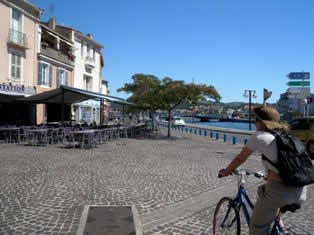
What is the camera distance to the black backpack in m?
2.62

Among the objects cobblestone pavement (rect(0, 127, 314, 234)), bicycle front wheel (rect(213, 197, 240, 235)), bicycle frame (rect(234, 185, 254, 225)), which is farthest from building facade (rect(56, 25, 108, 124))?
bicycle frame (rect(234, 185, 254, 225))

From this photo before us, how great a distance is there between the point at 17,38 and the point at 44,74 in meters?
4.24

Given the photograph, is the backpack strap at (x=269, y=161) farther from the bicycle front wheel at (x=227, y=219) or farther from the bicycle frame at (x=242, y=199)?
the bicycle front wheel at (x=227, y=219)

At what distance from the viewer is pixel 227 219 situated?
364 centimetres

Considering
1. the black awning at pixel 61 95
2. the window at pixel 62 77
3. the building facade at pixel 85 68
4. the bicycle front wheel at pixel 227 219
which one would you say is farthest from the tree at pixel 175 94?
the bicycle front wheel at pixel 227 219

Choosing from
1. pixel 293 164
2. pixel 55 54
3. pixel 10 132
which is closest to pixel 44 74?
pixel 55 54

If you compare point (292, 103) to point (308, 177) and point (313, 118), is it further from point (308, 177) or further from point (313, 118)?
point (308, 177)

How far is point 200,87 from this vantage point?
2147 cm

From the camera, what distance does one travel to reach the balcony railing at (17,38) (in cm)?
1961

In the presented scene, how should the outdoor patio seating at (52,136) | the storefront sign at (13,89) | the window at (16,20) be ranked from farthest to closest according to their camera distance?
the window at (16,20)
the storefront sign at (13,89)
the outdoor patio seating at (52,136)

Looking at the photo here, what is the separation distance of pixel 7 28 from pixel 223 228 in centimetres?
1959

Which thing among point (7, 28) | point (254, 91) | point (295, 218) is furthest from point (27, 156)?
point (254, 91)

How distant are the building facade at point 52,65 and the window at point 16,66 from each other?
2.02 m

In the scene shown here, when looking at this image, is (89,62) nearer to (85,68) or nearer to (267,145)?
(85,68)
